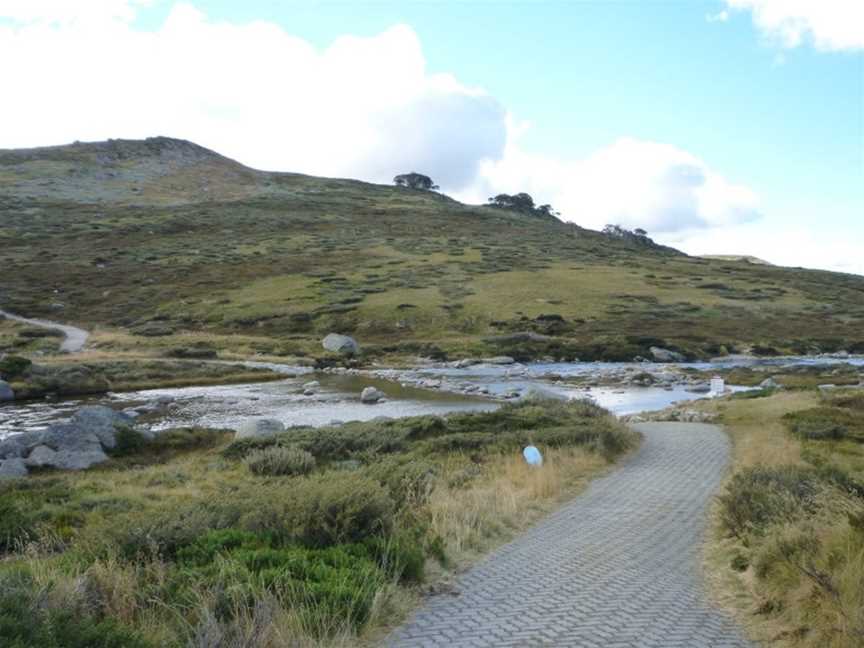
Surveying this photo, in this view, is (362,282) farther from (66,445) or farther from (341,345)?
(66,445)

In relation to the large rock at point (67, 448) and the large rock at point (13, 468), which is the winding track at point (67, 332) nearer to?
the large rock at point (67, 448)

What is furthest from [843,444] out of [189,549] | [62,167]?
[62,167]

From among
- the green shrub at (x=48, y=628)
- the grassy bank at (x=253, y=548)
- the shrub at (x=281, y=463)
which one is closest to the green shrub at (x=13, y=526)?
the grassy bank at (x=253, y=548)

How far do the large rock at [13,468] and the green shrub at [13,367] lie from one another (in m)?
22.1

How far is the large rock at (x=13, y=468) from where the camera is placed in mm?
19720

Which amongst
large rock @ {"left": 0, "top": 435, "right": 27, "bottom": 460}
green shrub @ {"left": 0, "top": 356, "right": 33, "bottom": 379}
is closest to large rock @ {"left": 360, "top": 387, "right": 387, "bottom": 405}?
large rock @ {"left": 0, "top": 435, "right": 27, "bottom": 460}

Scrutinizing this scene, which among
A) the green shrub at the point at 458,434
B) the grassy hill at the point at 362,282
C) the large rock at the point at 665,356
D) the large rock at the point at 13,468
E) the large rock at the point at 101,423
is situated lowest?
the large rock at the point at 13,468

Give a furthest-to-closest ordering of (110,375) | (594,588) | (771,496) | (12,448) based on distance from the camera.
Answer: (110,375), (12,448), (771,496), (594,588)

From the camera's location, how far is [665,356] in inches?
2249

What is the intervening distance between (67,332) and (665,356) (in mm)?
52552

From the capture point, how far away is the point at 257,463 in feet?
59.0

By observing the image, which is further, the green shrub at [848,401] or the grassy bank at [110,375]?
the grassy bank at [110,375]

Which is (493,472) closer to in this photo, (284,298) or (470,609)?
(470,609)

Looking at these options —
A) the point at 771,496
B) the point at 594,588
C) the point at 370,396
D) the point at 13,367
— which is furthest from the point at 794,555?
the point at 13,367
